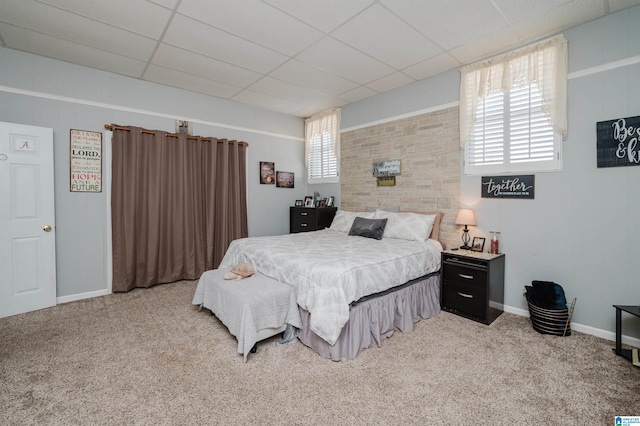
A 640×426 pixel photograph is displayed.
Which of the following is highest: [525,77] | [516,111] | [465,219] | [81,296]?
[525,77]

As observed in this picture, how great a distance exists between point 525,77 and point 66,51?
5.01 metres

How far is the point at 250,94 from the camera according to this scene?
4516 millimetres

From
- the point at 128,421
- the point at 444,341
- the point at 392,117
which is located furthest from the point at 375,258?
the point at 392,117

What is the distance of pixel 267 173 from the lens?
208 inches

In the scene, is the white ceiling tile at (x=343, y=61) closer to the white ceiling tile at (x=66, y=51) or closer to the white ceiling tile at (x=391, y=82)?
the white ceiling tile at (x=391, y=82)

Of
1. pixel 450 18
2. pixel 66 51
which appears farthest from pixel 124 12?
pixel 450 18

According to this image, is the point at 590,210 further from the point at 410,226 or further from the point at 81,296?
the point at 81,296

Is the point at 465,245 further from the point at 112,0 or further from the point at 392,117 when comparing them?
the point at 112,0

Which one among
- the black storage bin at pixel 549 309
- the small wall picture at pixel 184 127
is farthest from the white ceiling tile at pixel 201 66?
the black storage bin at pixel 549 309

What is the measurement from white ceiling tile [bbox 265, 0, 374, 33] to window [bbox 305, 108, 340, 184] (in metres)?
2.53

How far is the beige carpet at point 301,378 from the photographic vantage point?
167 centimetres

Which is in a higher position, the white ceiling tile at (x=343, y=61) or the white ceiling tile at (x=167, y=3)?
the white ceiling tile at (x=343, y=61)

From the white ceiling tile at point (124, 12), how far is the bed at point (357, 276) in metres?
2.34

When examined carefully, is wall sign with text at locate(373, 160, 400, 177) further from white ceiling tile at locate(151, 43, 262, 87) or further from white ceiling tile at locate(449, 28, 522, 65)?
white ceiling tile at locate(151, 43, 262, 87)
